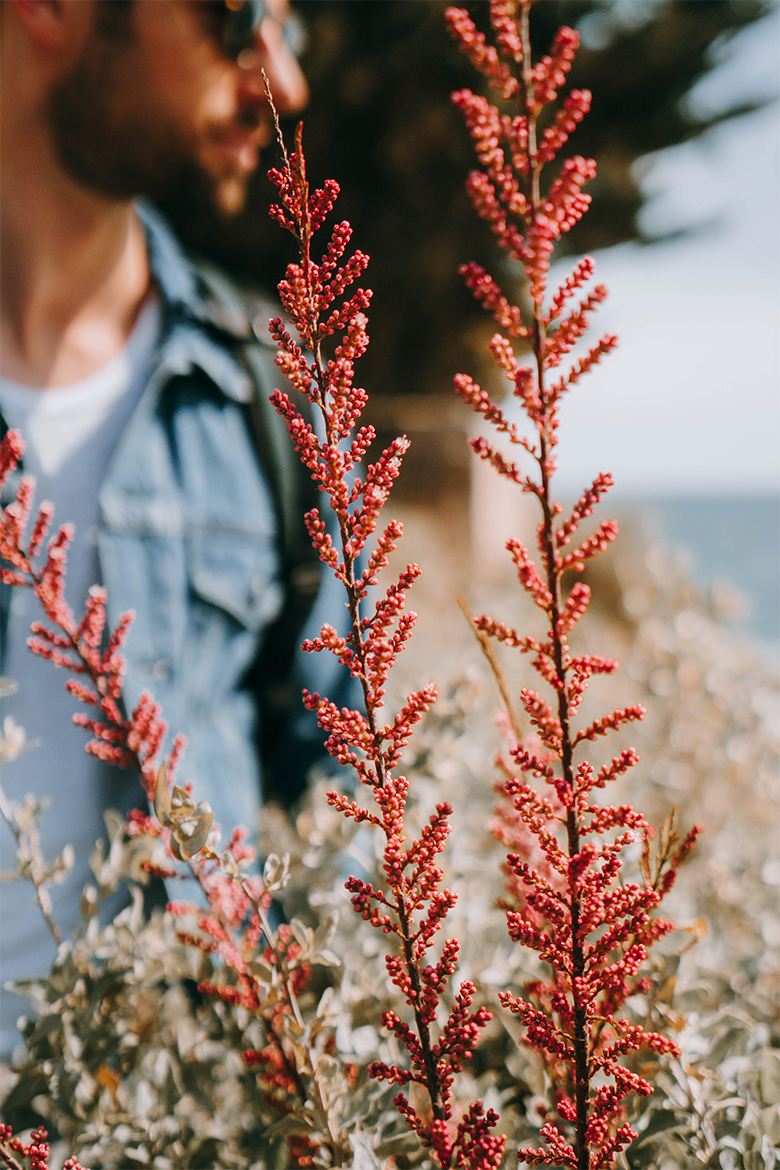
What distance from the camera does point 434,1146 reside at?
0.50 m

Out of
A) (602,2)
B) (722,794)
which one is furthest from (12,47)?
(602,2)

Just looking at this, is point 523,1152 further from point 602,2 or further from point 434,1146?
point 602,2

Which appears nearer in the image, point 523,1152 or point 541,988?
point 523,1152

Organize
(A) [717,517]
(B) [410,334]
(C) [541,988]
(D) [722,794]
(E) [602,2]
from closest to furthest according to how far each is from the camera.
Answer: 1. (C) [541,988]
2. (D) [722,794]
3. (E) [602,2]
4. (B) [410,334]
5. (A) [717,517]

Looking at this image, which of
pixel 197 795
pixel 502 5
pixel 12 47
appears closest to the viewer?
pixel 502 5

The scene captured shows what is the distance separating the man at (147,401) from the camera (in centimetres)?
172

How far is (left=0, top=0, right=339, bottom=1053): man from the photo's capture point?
172 cm

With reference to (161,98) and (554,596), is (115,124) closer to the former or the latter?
(161,98)

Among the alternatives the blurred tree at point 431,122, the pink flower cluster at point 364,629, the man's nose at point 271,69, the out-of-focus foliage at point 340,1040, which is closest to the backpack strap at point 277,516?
Answer: the man's nose at point 271,69

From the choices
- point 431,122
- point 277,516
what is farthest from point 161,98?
point 431,122

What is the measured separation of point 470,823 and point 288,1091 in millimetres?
Answer: 1352

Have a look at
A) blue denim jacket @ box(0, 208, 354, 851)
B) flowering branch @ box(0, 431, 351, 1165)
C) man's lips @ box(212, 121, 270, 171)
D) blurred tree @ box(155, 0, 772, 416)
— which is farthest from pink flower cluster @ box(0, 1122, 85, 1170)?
blurred tree @ box(155, 0, 772, 416)

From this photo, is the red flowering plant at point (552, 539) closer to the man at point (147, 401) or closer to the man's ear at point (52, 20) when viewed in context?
the man at point (147, 401)

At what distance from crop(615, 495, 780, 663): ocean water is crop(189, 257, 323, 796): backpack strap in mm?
1750
